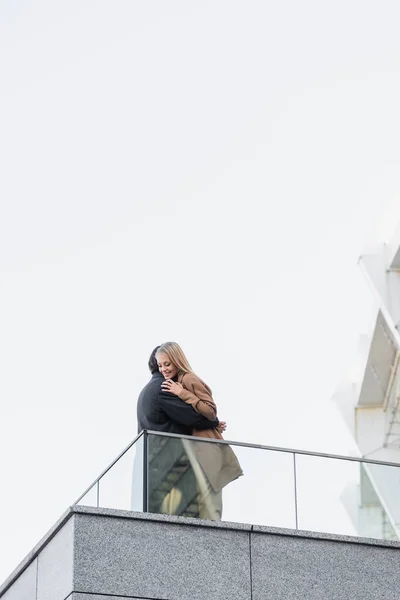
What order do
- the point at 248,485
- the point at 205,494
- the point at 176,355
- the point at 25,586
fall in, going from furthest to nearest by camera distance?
the point at 176,355, the point at 248,485, the point at 25,586, the point at 205,494

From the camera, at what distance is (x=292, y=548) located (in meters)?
14.0

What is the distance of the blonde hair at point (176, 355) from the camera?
571 inches

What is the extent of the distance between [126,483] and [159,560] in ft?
2.97

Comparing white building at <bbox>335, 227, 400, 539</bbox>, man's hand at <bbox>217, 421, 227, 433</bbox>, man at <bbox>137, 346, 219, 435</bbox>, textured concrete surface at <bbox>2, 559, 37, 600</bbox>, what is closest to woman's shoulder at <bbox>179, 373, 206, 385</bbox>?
man at <bbox>137, 346, 219, 435</bbox>

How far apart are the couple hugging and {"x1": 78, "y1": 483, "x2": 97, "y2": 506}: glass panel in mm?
786

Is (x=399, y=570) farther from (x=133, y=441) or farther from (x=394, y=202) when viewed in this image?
(x=394, y=202)

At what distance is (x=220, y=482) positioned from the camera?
1421 centimetres

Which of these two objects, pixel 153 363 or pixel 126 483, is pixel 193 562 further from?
pixel 153 363

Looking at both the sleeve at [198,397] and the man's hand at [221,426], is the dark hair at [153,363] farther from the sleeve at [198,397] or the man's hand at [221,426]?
the man's hand at [221,426]

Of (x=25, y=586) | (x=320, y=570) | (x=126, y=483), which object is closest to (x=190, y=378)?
(x=126, y=483)

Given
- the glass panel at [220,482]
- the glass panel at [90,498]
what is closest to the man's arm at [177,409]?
the glass panel at [220,482]

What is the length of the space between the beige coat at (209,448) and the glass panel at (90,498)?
1.12m

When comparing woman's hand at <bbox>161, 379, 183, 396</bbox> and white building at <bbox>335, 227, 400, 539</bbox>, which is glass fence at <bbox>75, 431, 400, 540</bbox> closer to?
woman's hand at <bbox>161, 379, 183, 396</bbox>

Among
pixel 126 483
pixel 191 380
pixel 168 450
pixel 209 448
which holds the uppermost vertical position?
pixel 191 380
